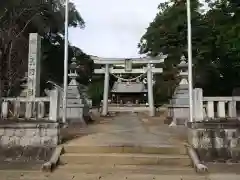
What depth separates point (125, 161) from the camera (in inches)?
280

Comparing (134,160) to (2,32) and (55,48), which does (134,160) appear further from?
(55,48)

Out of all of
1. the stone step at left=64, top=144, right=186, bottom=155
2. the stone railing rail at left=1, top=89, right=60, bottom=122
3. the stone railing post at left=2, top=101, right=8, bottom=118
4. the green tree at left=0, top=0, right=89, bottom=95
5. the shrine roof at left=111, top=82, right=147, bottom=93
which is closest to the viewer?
the stone step at left=64, top=144, right=186, bottom=155

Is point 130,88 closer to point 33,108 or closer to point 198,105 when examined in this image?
point 33,108

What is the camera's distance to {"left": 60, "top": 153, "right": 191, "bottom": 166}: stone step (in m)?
7.06

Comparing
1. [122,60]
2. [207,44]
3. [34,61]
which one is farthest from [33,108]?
[207,44]

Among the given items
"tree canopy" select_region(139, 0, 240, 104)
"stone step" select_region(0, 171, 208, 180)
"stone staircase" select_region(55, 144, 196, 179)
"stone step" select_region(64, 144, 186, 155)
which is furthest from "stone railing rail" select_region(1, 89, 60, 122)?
"tree canopy" select_region(139, 0, 240, 104)

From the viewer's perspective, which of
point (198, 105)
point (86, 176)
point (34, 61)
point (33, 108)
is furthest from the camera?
point (34, 61)

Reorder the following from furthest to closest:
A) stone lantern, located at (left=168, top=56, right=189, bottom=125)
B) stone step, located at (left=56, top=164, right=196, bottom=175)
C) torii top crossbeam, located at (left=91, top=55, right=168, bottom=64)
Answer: torii top crossbeam, located at (left=91, top=55, right=168, bottom=64)
stone lantern, located at (left=168, top=56, right=189, bottom=125)
stone step, located at (left=56, top=164, right=196, bottom=175)

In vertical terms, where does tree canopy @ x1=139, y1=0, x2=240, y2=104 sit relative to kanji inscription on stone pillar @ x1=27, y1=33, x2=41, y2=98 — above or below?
above

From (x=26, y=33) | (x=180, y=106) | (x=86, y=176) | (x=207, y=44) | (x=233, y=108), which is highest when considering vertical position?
(x=26, y=33)

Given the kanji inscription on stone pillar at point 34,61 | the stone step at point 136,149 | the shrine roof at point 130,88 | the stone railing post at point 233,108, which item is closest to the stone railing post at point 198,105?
the stone railing post at point 233,108

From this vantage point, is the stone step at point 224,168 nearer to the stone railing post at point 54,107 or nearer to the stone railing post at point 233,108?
the stone railing post at point 233,108

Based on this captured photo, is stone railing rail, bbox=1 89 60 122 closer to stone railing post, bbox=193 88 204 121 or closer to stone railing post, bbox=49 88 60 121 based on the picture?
stone railing post, bbox=49 88 60 121

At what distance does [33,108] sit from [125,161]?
2874mm
